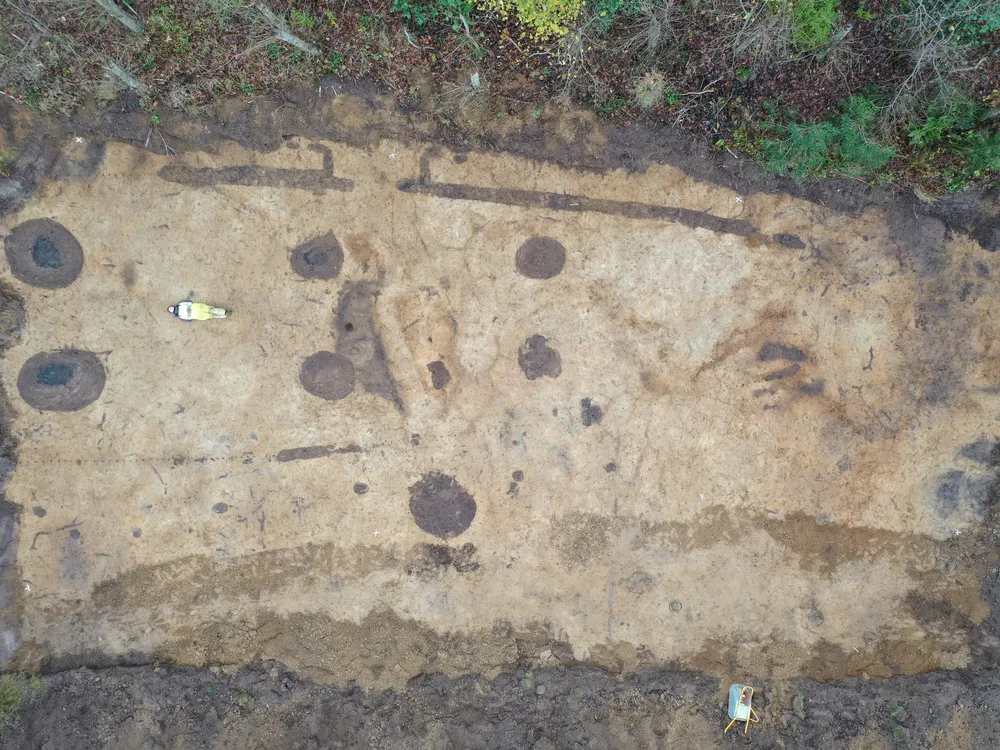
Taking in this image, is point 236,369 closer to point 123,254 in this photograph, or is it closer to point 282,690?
point 123,254

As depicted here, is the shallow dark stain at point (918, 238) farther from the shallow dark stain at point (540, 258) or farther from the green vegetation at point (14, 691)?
the green vegetation at point (14, 691)

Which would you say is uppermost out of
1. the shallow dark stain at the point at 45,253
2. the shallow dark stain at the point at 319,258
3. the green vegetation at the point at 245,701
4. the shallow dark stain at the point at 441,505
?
the shallow dark stain at the point at 319,258

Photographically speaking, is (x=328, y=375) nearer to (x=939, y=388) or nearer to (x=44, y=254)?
(x=44, y=254)

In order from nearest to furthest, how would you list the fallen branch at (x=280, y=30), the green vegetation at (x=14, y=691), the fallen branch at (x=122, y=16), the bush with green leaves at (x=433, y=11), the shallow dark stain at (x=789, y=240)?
the fallen branch at (x=122, y=16) < the fallen branch at (x=280, y=30) < the bush with green leaves at (x=433, y=11) < the green vegetation at (x=14, y=691) < the shallow dark stain at (x=789, y=240)

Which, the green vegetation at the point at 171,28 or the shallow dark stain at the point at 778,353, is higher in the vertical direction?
the green vegetation at the point at 171,28

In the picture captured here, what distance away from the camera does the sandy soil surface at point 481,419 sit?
594 cm

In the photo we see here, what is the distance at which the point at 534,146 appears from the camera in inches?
233

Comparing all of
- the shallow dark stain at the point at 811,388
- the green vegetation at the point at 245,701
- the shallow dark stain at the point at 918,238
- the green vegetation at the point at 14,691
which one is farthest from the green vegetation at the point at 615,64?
the green vegetation at the point at 245,701

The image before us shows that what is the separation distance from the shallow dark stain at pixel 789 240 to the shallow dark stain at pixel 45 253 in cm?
722

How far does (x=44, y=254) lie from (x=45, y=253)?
13mm

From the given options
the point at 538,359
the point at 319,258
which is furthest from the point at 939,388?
the point at 319,258

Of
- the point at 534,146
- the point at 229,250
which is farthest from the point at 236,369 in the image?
→ the point at 534,146

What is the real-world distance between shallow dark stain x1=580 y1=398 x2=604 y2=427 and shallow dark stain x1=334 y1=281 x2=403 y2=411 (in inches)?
74.2

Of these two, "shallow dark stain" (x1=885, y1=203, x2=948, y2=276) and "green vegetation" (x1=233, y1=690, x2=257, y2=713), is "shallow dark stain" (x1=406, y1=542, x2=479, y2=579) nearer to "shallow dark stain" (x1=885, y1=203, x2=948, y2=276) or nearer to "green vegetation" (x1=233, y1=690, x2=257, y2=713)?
"green vegetation" (x1=233, y1=690, x2=257, y2=713)
